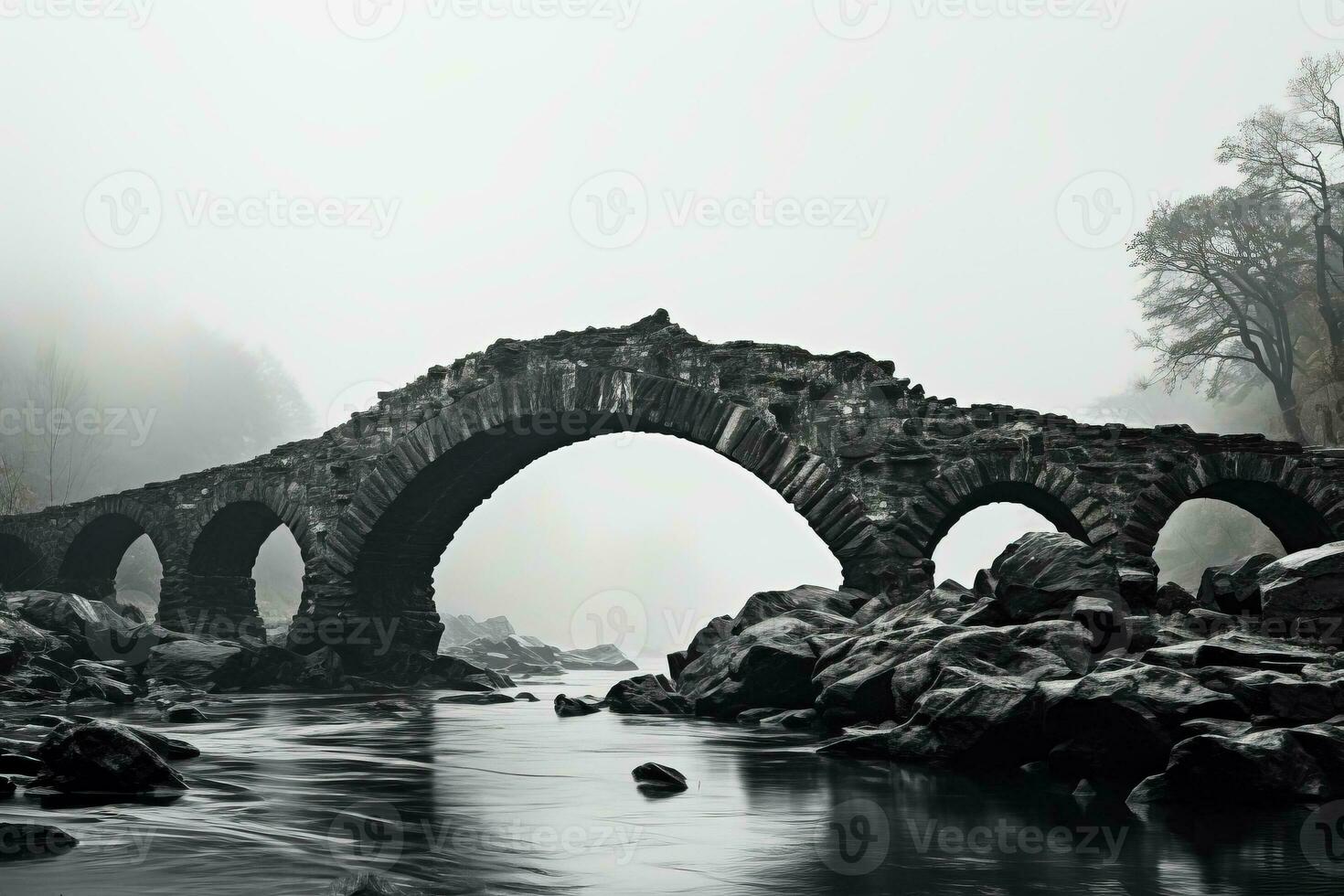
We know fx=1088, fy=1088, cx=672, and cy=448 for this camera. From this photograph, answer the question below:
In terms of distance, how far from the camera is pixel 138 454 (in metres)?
49.0

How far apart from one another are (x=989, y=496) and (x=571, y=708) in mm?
5549

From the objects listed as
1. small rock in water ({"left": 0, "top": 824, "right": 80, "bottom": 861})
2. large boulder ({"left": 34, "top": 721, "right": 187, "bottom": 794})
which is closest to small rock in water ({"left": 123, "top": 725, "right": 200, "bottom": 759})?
large boulder ({"left": 34, "top": 721, "right": 187, "bottom": 794})

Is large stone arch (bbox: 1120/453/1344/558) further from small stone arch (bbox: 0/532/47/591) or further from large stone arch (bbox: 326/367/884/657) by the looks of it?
small stone arch (bbox: 0/532/47/591)

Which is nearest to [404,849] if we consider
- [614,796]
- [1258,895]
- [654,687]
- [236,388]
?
[614,796]

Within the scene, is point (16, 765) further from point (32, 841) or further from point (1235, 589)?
point (1235, 589)

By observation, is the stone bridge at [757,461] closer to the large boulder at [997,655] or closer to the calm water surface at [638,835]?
the large boulder at [997,655]

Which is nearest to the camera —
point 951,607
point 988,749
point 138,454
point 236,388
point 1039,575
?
point 988,749

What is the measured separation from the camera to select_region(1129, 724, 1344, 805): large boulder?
5.43 metres

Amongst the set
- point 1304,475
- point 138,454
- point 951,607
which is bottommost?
point 951,607

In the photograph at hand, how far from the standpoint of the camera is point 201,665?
15586 mm

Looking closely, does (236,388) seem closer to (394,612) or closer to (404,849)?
(394,612)

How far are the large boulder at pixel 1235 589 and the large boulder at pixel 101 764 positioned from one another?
7.84m

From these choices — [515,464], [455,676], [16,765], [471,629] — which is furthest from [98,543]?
[471,629]

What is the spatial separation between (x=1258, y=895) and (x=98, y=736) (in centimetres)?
528
